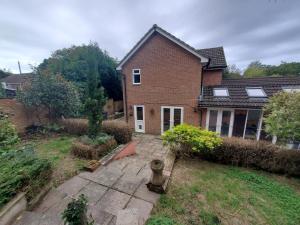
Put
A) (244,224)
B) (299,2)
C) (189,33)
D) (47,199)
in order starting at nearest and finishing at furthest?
(299,2), (244,224), (47,199), (189,33)

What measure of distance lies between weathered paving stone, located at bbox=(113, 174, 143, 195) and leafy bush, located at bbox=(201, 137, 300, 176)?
3474mm

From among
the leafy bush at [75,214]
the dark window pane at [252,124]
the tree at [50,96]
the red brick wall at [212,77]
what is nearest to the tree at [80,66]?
the tree at [50,96]

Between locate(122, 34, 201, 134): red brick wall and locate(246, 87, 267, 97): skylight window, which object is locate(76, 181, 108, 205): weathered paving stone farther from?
locate(246, 87, 267, 97): skylight window

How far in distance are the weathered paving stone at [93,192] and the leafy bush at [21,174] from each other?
1.09 meters

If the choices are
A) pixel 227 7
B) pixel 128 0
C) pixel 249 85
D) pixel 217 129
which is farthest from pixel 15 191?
pixel 249 85

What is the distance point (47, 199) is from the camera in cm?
363

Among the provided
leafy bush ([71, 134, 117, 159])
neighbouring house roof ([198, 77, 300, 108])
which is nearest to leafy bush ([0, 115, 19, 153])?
leafy bush ([71, 134, 117, 159])

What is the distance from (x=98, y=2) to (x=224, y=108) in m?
8.98

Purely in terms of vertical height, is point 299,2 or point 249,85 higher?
point 299,2

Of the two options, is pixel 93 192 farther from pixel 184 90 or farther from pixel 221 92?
pixel 221 92

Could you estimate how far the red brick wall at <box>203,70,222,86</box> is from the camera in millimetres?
10398

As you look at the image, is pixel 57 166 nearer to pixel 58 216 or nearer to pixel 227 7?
pixel 58 216

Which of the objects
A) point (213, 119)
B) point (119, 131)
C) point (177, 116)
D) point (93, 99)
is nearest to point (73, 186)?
point (93, 99)

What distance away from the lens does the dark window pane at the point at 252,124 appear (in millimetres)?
8922
